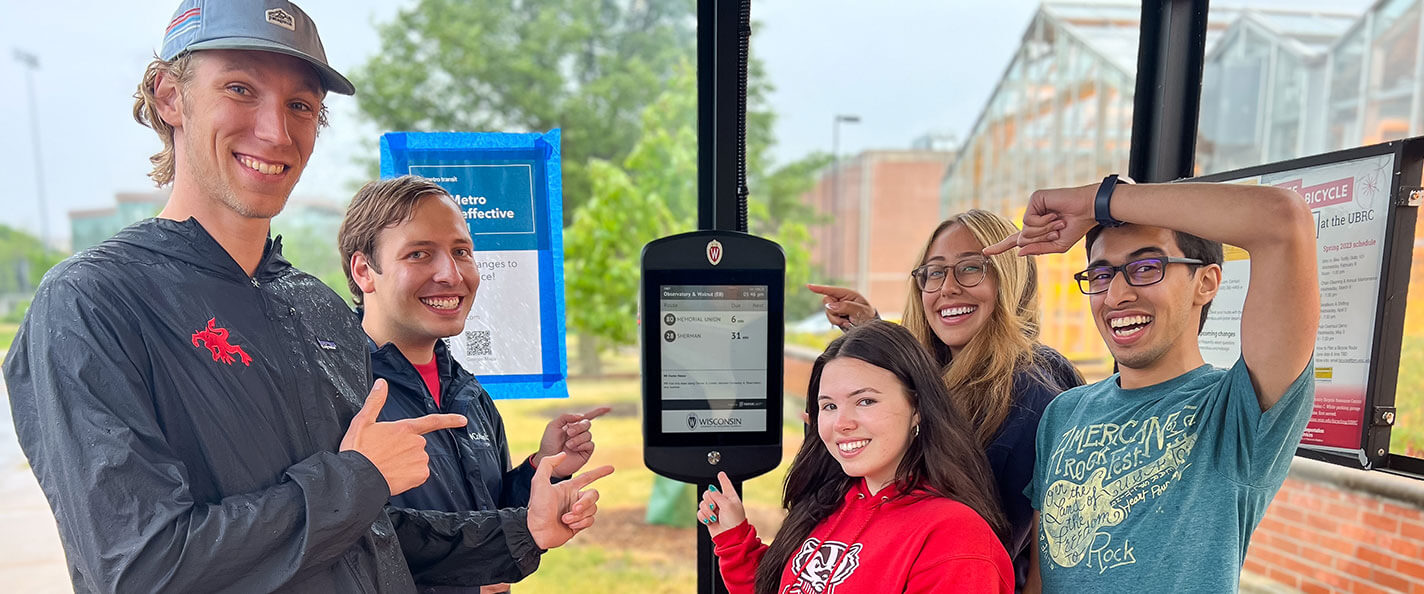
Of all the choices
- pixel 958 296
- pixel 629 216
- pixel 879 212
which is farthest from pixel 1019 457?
pixel 879 212

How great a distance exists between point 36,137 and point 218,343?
107 inches

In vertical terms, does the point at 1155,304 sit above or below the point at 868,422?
above

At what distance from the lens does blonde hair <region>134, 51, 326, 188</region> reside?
1.13 meters

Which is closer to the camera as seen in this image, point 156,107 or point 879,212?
point 156,107

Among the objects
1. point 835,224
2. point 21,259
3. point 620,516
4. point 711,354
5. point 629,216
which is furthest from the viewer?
point 835,224

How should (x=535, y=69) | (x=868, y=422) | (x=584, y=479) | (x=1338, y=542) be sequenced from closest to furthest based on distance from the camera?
(x=868, y=422), (x=584, y=479), (x=1338, y=542), (x=535, y=69)

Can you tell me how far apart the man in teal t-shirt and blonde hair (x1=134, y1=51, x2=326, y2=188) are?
4.37 feet

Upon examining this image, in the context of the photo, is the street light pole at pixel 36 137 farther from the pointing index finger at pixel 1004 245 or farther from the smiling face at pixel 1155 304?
the smiling face at pixel 1155 304

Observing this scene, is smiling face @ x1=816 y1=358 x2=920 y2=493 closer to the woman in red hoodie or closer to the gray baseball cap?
the woman in red hoodie

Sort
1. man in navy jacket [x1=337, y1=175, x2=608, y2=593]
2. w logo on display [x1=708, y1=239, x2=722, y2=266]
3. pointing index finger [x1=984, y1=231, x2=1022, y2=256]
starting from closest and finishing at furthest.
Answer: pointing index finger [x1=984, y1=231, x2=1022, y2=256] < man in navy jacket [x1=337, y1=175, x2=608, y2=593] < w logo on display [x1=708, y1=239, x2=722, y2=266]

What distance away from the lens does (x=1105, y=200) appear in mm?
1300

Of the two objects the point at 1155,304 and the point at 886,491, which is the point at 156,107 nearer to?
the point at 886,491

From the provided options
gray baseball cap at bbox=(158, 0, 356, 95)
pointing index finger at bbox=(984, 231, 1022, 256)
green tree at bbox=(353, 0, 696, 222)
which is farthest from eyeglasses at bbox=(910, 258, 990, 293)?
green tree at bbox=(353, 0, 696, 222)

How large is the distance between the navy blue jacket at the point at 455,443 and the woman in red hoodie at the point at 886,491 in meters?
0.57
